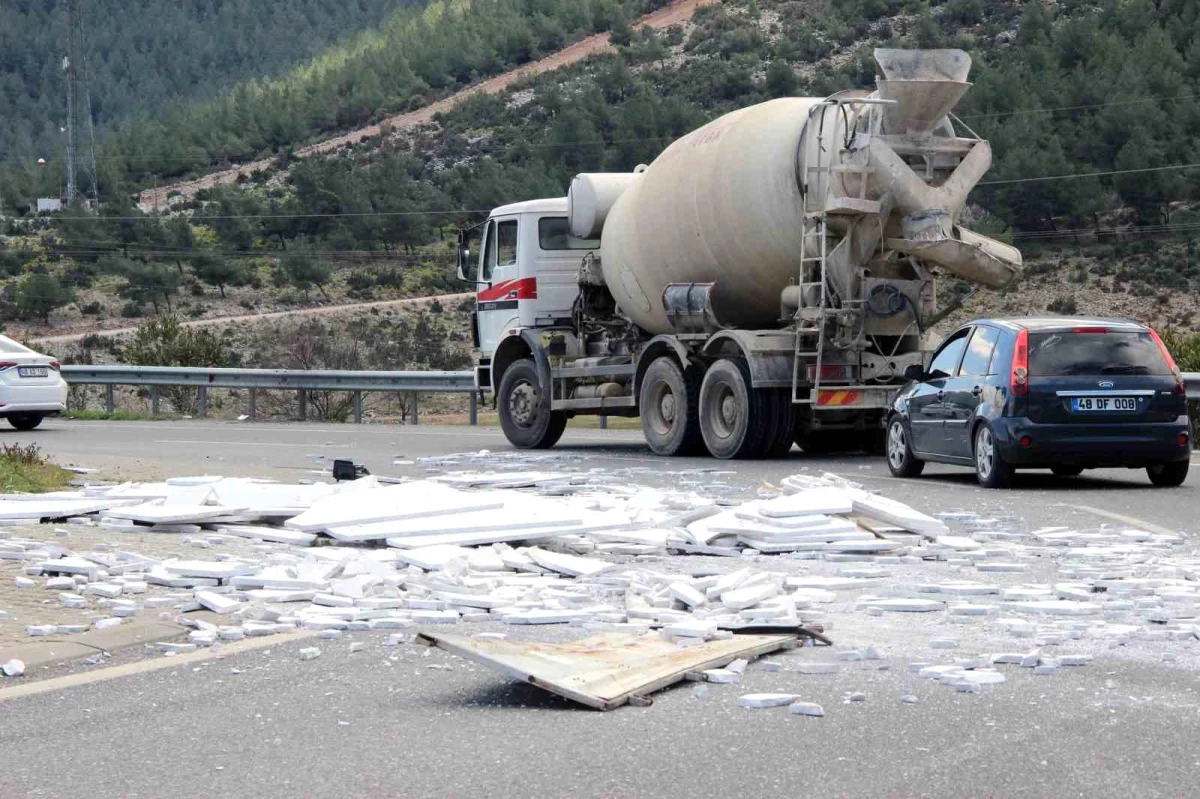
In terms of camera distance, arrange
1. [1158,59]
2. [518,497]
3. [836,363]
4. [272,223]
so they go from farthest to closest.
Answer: [272,223], [1158,59], [836,363], [518,497]

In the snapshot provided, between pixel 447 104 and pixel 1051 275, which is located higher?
pixel 447 104

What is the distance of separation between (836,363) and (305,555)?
9.02 metres

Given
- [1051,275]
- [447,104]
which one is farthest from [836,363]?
[447,104]

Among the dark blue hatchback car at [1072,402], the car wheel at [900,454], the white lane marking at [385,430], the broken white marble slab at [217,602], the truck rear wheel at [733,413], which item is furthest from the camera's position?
the white lane marking at [385,430]

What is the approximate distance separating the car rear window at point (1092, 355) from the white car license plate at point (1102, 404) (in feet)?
0.87

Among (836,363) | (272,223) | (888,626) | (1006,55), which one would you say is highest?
(1006,55)

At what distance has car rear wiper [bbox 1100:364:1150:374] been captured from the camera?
1455cm

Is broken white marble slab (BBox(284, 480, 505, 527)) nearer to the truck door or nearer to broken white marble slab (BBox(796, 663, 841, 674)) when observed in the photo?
broken white marble slab (BBox(796, 663, 841, 674))

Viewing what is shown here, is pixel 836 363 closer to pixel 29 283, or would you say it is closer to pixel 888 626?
pixel 888 626

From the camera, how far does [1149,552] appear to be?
10195 mm

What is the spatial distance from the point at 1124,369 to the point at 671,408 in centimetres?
639

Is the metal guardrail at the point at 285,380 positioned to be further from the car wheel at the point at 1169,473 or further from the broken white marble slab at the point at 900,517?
the broken white marble slab at the point at 900,517

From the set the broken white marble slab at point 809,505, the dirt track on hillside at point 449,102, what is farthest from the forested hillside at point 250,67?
the broken white marble slab at point 809,505

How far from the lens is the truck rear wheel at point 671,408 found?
1939 cm
